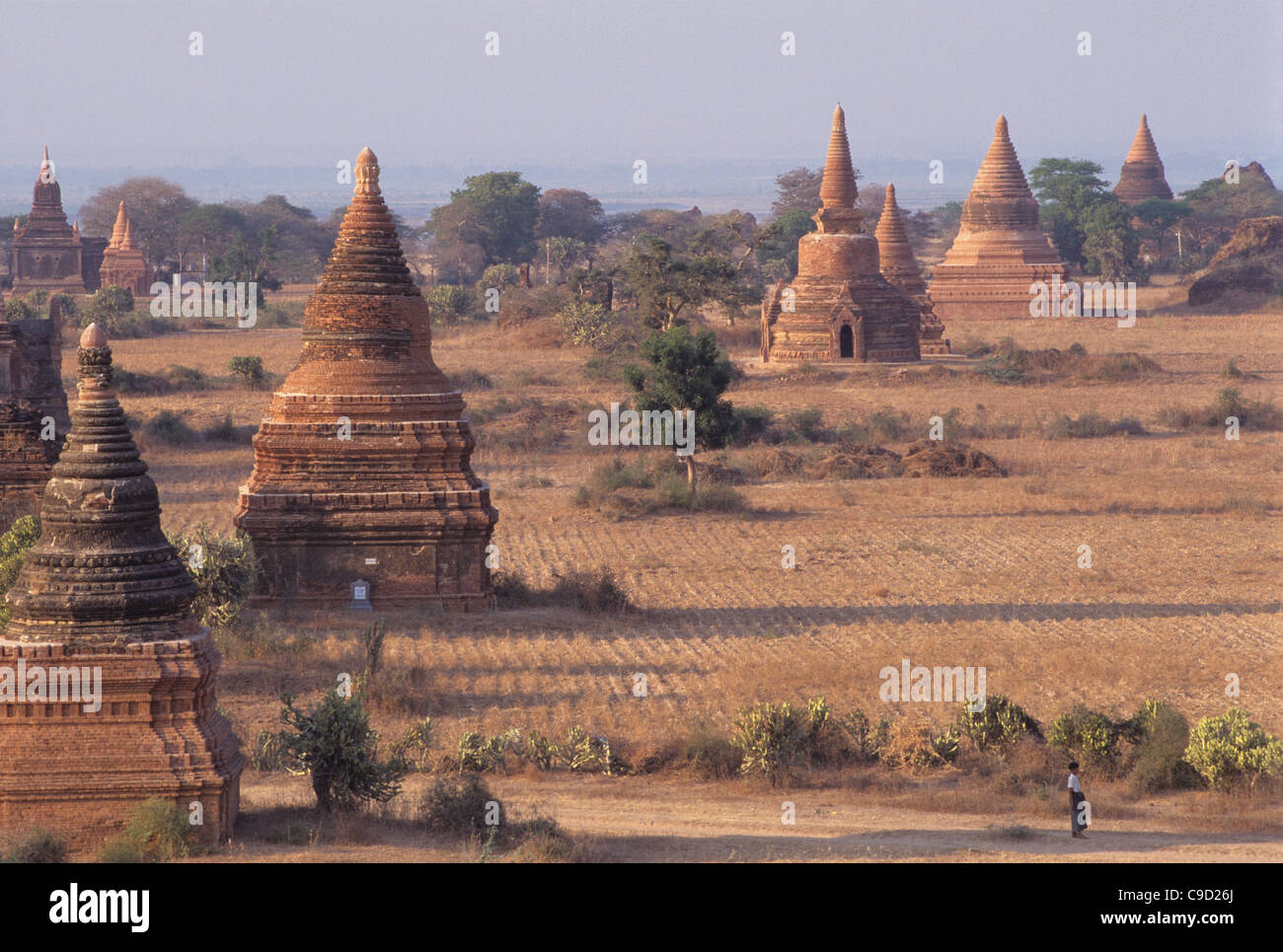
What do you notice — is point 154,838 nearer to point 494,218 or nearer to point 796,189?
point 494,218

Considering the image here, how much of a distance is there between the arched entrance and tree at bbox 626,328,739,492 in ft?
65.8

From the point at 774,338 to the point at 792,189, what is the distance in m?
76.9

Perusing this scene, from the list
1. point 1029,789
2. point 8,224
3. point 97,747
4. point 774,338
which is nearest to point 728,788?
point 1029,789

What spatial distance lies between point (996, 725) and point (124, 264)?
76920 millimetres

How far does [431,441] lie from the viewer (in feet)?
67.9

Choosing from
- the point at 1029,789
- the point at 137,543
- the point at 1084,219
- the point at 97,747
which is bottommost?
the point at 1029,789

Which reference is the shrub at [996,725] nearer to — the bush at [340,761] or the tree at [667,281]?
the bush at [340,761]

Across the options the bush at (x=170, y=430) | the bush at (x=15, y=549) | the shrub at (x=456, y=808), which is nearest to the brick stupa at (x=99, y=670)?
the shrub at (x=456, y=808)

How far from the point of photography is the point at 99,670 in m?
11.8

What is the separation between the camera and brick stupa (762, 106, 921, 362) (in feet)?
168

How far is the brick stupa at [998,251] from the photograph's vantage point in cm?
7094

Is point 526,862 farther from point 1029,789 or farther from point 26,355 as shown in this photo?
point 26,355

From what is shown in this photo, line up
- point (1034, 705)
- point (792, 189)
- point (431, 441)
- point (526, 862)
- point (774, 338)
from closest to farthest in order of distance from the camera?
point (526, 862)
point (1034, 705)
point (431, 441)
point (774, 338)
point (792, 189)

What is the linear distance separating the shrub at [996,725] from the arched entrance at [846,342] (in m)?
36.4
